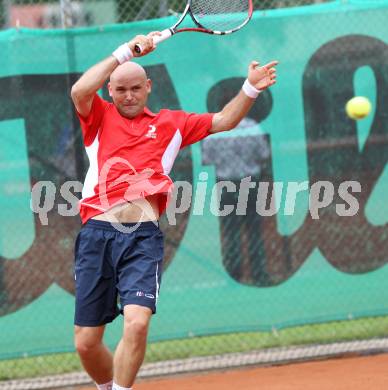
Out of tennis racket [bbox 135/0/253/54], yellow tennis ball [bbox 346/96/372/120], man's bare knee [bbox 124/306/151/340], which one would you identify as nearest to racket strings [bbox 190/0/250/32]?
tennis racket [bbox 135/0/253/54]

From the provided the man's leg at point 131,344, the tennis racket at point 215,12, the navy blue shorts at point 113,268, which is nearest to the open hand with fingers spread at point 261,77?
the tennis racket at point 215,12

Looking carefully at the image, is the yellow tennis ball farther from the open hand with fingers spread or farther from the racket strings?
the open hand with fingers spread

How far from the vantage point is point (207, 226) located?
20.7 feet

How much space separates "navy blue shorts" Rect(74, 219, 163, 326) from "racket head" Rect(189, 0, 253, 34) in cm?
123

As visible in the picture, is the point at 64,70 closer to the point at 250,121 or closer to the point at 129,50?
the point at 250,121

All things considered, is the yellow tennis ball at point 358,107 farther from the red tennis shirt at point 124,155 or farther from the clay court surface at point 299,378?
the red tennis shirt at point 124,155

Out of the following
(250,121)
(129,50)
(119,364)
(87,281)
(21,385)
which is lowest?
(21,385)

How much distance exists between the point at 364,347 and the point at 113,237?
97.8 inches

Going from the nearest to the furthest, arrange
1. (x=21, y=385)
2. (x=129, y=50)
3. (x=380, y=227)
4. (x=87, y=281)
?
(x=129, y=50)
(x=87, y=281)
(x=21, y=385)
(x=380, y=227)

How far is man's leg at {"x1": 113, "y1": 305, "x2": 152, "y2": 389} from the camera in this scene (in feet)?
14.7

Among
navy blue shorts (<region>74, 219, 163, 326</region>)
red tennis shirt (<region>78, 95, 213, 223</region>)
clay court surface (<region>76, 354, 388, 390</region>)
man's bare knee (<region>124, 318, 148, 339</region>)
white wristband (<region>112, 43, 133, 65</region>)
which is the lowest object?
clay court surface (<region>76, 354, 388, 390</region>)

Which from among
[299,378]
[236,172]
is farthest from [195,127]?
[299,378]

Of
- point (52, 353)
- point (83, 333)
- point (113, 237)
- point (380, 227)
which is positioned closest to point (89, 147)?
point (113, 237)

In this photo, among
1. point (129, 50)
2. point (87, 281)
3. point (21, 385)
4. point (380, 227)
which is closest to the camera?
point (129, 50)
